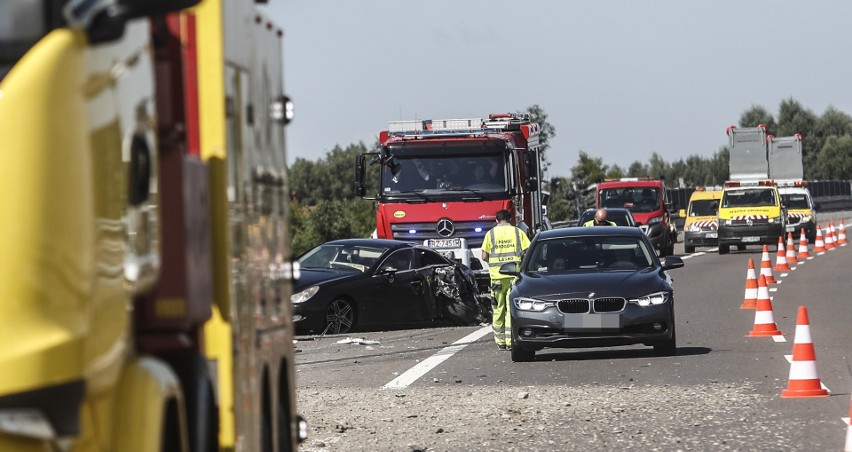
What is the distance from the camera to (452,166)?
2591 centimetres

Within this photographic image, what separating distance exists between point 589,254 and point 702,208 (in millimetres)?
32893

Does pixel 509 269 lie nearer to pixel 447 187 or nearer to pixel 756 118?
pixel 447 187

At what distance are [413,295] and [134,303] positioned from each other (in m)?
16.5

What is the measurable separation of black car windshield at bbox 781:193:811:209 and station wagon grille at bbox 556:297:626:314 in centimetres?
3653

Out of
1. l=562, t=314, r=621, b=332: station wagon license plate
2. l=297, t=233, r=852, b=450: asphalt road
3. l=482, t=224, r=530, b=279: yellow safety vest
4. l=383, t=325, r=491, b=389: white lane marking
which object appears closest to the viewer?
l=297, t=233, r=852, b=450: asphalt road

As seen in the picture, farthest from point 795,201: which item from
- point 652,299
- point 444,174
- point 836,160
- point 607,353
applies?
point 836,160

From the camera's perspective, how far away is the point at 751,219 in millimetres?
45406

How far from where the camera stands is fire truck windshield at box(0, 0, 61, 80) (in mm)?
3531

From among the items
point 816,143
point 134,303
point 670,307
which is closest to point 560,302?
point 670,307

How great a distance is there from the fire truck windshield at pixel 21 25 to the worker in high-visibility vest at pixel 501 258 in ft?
44.4

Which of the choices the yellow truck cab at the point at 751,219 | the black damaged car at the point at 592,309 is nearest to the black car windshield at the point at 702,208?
the yellow truck cab at the point at 751,219

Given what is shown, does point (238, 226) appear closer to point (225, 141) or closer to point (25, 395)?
point (225, 141)

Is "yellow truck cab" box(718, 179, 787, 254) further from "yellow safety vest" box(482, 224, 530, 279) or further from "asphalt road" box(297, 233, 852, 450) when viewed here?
"yellow safety vest" box(482, 224, 530, 279)

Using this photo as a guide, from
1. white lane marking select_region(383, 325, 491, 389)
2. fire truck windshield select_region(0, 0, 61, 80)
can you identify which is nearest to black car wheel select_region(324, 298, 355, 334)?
white lane marking select_region(383, 325, 491, 389)
